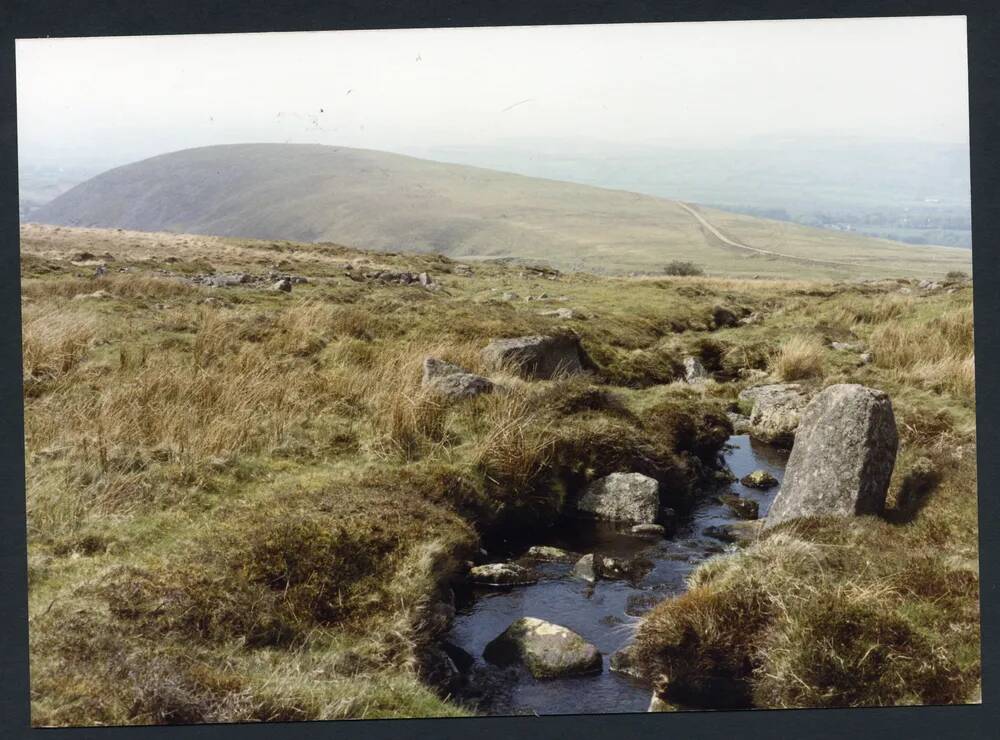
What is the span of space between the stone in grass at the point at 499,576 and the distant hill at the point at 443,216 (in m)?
5.81

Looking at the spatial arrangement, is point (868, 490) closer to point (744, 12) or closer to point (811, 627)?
point (811, 627)

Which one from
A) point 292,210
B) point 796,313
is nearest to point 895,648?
point 796,313

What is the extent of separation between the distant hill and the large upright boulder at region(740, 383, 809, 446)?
256 cm

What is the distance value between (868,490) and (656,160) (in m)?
4.95

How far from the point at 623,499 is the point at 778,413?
11.6ft

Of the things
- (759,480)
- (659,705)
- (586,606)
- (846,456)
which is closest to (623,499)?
(586,606)

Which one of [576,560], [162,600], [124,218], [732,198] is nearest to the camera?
[162,600]

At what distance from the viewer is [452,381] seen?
1034 centimetres

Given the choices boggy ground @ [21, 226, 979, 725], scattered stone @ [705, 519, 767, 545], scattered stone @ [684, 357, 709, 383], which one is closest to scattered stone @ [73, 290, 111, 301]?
boggy ground @ [21, 226, 979, 725]

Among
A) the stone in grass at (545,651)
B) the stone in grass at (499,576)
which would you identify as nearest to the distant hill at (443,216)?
the stone in grass at (499,576)

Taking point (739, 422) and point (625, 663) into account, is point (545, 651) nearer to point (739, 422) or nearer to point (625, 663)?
point (625, 663)

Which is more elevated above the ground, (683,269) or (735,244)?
(735,244)

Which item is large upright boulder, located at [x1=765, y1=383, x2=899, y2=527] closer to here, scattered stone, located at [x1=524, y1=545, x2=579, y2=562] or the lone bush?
scattered stone, located at [x1=524, y1=545, x2=579, y2=562]

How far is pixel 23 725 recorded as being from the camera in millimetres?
6816
